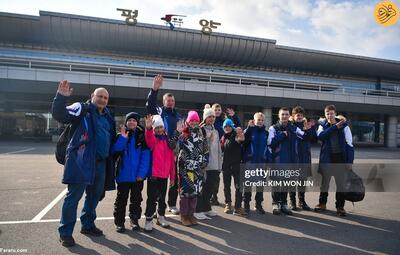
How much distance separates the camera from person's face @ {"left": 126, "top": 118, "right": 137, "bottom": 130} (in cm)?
458

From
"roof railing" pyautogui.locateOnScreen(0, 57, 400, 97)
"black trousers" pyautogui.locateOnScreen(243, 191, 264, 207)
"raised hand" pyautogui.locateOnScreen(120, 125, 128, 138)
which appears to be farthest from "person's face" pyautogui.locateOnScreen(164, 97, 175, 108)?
"roof railing" pyautogui.locateOnScreen(0, 57, 400, 97)

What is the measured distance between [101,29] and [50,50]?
481 cm

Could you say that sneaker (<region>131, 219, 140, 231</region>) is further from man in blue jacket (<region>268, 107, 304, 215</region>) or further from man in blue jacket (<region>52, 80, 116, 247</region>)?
man in blue jacket (<region>268, 107, 304, 215</region>)

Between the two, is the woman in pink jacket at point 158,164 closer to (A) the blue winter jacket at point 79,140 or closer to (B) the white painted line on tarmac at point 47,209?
(A) the blue winter jacket at point 79,140

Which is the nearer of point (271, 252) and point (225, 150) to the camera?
point (271, 252)

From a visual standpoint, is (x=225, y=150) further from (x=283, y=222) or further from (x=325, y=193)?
(x=325, y=193)

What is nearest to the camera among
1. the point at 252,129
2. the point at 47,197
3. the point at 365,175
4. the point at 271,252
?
the point at 271,252

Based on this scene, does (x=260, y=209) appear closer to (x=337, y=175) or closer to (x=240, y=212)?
(x=240, y=212)

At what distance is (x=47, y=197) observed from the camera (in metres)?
6.33

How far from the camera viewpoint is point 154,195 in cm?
462

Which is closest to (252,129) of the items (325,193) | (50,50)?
(325,193)

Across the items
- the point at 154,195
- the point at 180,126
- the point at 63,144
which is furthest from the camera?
the point at 180,126

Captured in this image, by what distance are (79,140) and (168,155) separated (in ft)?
4.65

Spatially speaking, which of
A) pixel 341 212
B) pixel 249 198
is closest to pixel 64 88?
pixel 249 198
